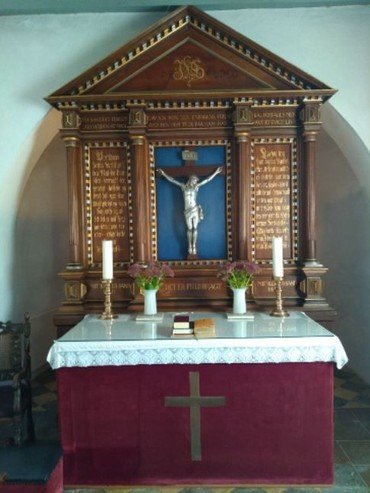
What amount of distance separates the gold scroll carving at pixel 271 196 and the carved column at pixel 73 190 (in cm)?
183

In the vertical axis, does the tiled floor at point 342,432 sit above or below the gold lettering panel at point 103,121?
below

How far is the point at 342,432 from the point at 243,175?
265 centimetres

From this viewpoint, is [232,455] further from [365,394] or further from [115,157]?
[115,157]

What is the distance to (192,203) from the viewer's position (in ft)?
13.4

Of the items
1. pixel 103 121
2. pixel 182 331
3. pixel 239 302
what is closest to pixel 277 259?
pixel 239 302

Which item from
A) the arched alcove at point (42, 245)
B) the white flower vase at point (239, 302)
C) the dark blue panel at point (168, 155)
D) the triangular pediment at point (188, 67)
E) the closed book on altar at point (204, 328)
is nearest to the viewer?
the closed book on altar at point (204, 328)

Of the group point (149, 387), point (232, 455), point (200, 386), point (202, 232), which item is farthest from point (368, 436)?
point (202, 232)

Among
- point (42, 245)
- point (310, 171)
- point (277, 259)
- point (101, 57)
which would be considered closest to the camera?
point (277, 259)

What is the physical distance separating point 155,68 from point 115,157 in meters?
0.99

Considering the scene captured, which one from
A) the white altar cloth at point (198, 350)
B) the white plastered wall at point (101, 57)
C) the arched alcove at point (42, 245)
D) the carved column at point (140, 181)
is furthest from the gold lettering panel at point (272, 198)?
the arched alcove at point (42, 245)

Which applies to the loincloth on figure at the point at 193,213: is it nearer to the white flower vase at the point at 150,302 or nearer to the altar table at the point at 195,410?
the white flower vase at the point at 150,302

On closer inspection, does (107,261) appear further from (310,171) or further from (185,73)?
(310,171)

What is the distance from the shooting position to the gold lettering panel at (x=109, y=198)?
13.7 feet

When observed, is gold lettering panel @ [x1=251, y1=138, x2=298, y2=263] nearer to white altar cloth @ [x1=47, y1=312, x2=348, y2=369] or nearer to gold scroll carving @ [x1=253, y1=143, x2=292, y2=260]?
gold scroll carving @ [x1=253, y1=143, x2=292, y2=260]
